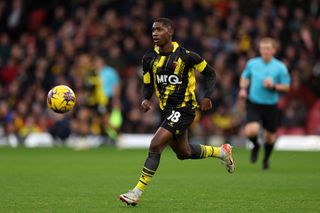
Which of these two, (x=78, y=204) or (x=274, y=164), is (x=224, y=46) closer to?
(x=274, y=164)

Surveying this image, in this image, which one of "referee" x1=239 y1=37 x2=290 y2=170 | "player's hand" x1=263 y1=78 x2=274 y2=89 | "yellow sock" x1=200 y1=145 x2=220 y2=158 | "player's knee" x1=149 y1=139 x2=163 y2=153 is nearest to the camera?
"player's knee" x1=149 y1=139 x2=163 y2=153

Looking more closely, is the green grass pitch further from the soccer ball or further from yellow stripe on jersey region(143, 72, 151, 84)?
yellow stripe on jersey region(143, 72, 151, 84)

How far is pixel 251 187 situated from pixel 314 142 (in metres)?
10.7

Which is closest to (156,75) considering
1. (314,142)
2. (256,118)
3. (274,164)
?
(256,118)

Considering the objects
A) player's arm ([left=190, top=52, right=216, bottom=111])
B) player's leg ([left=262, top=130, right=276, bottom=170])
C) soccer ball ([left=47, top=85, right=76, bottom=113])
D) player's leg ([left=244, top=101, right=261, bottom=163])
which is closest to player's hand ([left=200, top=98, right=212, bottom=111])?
player's arm ([left=190, top=52, right=216, bottom=111])

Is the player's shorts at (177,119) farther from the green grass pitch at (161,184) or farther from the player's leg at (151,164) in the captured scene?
the green grass pitch at (161,184)

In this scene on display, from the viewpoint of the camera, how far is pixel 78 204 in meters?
9.48

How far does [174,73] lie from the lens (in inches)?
396

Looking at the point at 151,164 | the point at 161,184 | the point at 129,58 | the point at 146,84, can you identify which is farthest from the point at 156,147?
the point at 129,58

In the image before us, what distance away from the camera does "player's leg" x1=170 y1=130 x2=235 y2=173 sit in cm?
1037

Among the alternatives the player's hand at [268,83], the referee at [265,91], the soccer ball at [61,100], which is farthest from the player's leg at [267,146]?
the soccer ball at [61,100]

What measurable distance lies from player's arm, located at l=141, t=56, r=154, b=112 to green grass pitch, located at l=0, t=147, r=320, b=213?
112 centimetres

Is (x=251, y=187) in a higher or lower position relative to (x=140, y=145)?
higher

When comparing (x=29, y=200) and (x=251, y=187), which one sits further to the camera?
(x=251, y=187)
